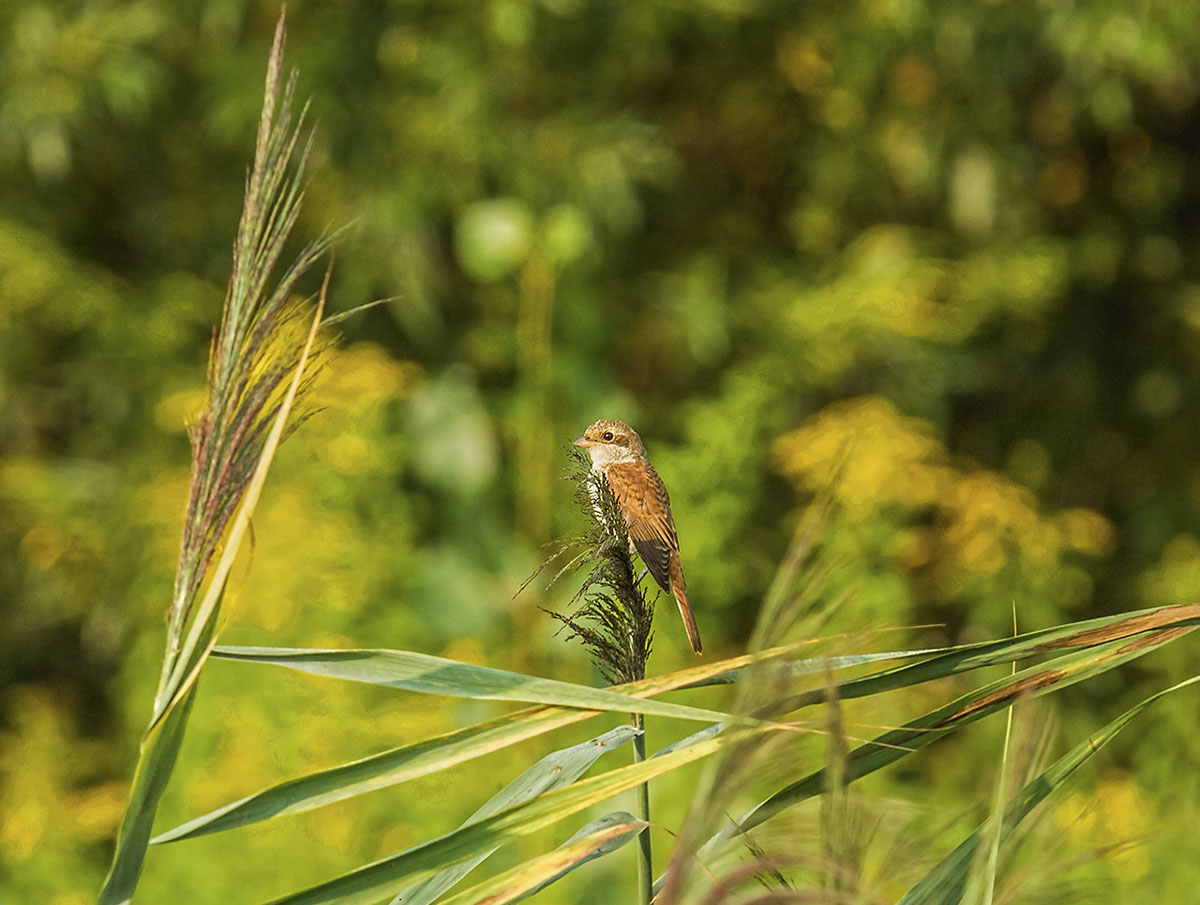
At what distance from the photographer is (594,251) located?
3.21 metres

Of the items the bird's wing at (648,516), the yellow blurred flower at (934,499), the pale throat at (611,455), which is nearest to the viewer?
the bird's wing at (648,516)

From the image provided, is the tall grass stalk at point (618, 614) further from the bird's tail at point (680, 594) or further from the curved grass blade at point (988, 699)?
the bird's tail at point (680, 594)

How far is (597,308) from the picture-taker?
293 cm

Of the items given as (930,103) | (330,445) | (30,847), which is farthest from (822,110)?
(30,847)

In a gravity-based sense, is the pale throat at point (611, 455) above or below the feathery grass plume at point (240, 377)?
below

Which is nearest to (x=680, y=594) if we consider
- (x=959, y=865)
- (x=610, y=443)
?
(x=610, y=443)

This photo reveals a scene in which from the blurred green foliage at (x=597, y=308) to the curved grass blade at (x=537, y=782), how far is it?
1.67 metres

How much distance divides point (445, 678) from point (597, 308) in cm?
239

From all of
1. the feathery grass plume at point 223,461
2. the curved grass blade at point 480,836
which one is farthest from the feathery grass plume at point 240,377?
the curved grass blade at point 480,836

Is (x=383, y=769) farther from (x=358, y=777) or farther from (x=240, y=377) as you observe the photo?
(x=240, y=377)

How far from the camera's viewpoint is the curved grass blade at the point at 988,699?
1.86 feet

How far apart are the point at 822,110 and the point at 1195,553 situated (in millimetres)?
1487

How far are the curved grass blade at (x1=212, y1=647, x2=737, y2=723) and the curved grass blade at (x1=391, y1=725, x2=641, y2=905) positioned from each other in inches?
2.0

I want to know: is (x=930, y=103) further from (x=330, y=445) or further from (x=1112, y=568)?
(x=330, y=445)
